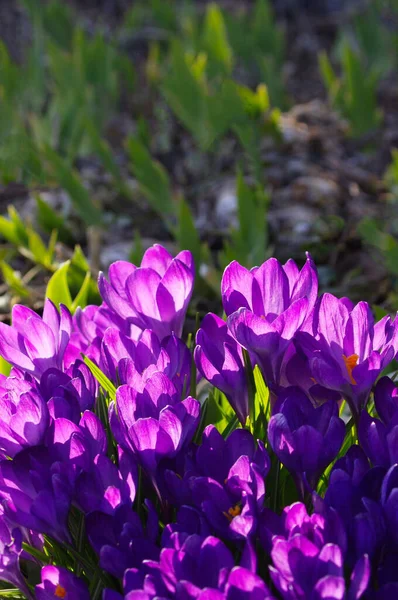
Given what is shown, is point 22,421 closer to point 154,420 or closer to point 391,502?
point 154,420

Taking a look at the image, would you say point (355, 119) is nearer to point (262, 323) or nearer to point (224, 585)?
point (262, 323)

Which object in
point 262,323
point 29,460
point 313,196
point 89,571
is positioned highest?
point 262,323

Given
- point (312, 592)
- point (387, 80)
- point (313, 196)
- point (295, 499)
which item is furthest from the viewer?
point (387, 80)

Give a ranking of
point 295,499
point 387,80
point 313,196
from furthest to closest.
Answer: point 387,80 → point 313,196 → point 295,499

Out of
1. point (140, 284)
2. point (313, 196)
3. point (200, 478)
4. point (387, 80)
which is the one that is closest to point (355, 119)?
point (313, 196)

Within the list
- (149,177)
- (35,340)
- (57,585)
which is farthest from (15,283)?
(57,585)

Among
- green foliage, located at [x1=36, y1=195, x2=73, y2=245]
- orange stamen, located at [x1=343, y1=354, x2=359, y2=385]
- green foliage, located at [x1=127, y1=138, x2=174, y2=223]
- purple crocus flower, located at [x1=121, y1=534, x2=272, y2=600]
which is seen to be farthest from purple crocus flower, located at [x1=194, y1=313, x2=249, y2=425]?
green foliage, located at [x1=36, y1=195, x2=73, y2=245]

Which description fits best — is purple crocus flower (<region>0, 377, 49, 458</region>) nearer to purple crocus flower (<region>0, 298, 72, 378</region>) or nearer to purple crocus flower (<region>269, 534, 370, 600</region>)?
purple crocus flower (<region>0, 298, 72, 378</region>)
